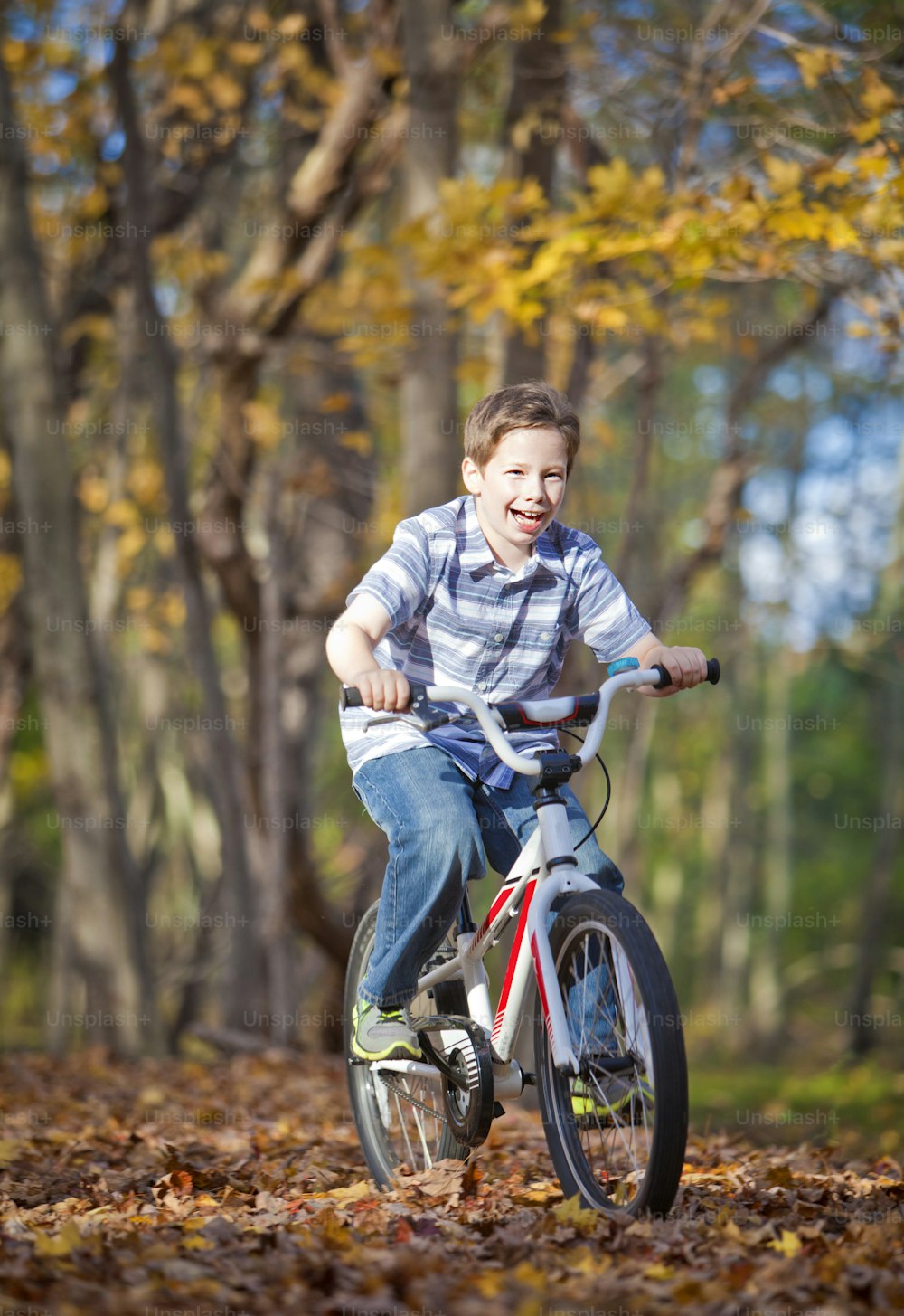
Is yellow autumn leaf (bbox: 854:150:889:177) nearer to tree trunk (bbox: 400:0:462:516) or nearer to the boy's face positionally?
tree trunk (bbox: 400:0:462:516)

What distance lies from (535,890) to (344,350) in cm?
630

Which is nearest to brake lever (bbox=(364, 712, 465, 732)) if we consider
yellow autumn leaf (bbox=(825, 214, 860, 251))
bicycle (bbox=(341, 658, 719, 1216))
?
bicycle (bbox=(341, 658, 719, 1216))

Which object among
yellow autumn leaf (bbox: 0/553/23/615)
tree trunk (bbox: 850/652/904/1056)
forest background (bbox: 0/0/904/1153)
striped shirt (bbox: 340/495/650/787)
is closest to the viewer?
striped shirt (bbox: 340/495/650/787)

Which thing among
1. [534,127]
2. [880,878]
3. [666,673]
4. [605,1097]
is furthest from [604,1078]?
[880,878]

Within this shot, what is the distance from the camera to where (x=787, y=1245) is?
315cm

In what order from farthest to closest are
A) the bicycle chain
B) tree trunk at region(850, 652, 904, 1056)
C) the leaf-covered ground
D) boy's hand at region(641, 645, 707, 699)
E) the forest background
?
tree trunk at region(850, 652, 904, 1056), the forest background, the bicycle chain, boy's hand at region(641, 645, 707, 699), the leaf-covered ground

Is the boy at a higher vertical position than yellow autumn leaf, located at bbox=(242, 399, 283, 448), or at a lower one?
lower

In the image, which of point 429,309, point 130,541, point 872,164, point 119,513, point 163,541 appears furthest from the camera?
point 163,541

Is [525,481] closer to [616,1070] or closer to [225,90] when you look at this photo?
[616,1070]

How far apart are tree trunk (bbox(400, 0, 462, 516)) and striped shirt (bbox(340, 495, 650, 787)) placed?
12.9 ft

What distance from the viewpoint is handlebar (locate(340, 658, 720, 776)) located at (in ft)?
10.9

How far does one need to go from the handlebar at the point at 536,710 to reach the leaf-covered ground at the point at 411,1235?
110 cm

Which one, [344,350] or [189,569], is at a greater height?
[344,350]

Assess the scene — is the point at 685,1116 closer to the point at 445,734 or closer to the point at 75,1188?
the point at 445,734
